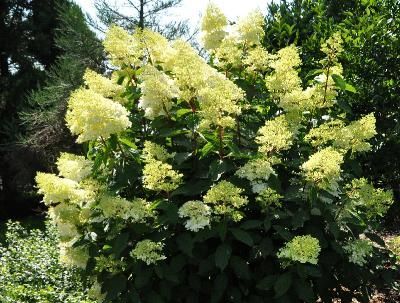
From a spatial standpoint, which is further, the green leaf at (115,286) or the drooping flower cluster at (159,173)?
the green leaf at (115,286)

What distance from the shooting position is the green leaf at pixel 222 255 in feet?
7.87

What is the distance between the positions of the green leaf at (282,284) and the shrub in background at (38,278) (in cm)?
195

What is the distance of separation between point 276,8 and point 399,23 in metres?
1.17

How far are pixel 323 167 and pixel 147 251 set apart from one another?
0.97 metres

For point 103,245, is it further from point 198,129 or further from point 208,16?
point 208,16

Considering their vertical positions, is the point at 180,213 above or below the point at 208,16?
below

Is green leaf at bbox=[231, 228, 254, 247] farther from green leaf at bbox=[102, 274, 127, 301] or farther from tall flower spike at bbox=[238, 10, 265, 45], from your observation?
tall flower spike at bbox=[238, 10, 265, 45]

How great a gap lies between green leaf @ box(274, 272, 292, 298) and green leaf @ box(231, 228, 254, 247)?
0.26 meters

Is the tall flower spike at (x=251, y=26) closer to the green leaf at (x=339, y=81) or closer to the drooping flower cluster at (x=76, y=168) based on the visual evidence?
the green leaf at (x=339, y=81)

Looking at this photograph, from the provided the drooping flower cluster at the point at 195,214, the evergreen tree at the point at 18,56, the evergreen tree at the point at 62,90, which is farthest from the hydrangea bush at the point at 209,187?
the evergreen tree at the point at 18,56

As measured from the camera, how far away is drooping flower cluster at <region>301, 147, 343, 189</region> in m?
2.32

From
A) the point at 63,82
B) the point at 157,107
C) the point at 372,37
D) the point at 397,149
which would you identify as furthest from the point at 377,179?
the point at 63,82

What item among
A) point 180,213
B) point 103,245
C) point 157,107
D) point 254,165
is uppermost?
point 157,107

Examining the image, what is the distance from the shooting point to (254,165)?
97.5 inches
